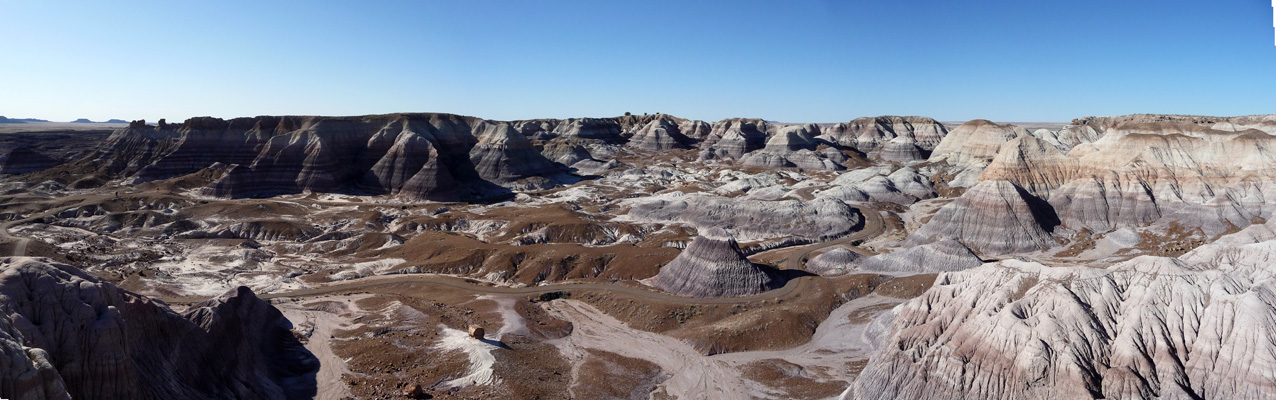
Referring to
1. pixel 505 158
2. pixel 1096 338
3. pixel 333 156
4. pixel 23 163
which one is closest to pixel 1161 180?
pixel 1096 338

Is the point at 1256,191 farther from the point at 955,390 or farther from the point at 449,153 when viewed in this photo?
the point at 449,153

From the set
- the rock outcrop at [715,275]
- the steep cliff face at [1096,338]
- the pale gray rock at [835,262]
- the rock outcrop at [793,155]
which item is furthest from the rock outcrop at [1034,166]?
the rock outcrop at [793,155]

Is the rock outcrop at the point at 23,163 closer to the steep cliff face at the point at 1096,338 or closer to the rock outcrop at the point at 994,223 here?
the steep cliff face at the point at 1096,338

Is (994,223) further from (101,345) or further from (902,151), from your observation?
(902,151)

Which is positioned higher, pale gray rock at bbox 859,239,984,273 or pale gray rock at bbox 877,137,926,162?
pale gray rock at bbox 877,137,926,162

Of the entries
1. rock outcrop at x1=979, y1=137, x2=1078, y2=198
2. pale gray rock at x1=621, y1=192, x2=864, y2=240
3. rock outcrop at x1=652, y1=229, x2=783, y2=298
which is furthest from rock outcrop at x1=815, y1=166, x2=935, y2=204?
rock outcrop at x1=652, y1=229, x2=783, y2=298

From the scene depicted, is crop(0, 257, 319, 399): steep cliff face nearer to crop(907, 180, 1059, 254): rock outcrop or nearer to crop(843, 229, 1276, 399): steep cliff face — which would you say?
crop(843, 229, 1276, 399): steep cliff face

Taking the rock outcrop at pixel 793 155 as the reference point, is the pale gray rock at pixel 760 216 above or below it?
below
